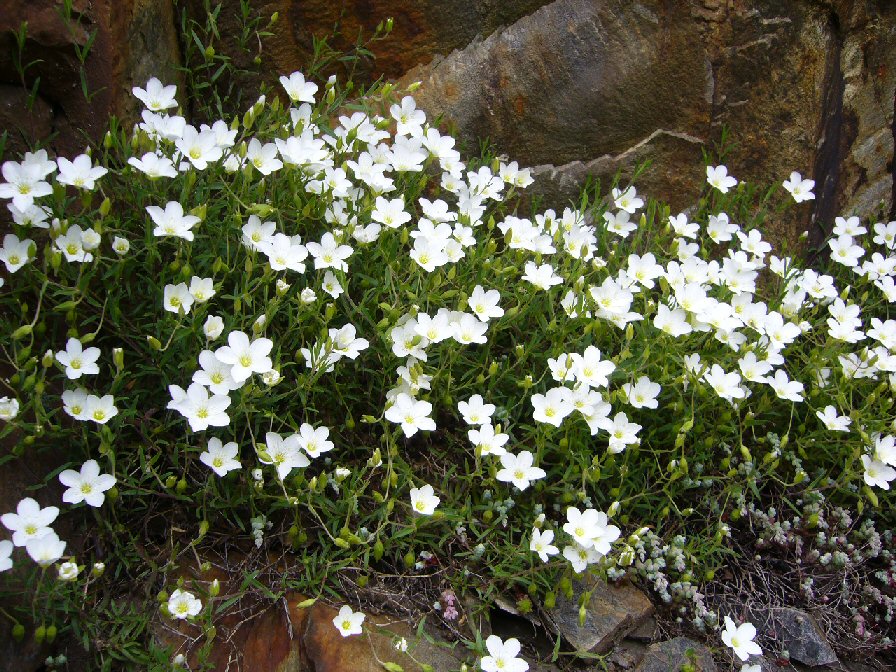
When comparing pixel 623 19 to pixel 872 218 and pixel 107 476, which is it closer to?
pixel 872 218

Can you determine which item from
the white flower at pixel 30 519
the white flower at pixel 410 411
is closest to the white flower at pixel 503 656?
the white flower at pixel 410 411

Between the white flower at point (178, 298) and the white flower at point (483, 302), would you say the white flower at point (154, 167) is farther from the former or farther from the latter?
the white flower at point (483, 302)

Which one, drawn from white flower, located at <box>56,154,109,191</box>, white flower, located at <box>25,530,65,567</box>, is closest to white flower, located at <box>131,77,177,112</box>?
white flower, located at <box>56,154,109,191</box>

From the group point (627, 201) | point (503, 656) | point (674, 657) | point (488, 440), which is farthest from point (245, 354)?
point (627, 201)

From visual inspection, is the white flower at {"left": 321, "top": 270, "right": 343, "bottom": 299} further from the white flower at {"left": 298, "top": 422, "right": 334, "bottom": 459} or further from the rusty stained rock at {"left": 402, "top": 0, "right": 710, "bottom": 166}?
the rusty stained rock at {"left": 402, "top": 0, "right": 710, "bottom": 166}

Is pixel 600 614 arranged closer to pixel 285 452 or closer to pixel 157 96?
pixel 285 452
